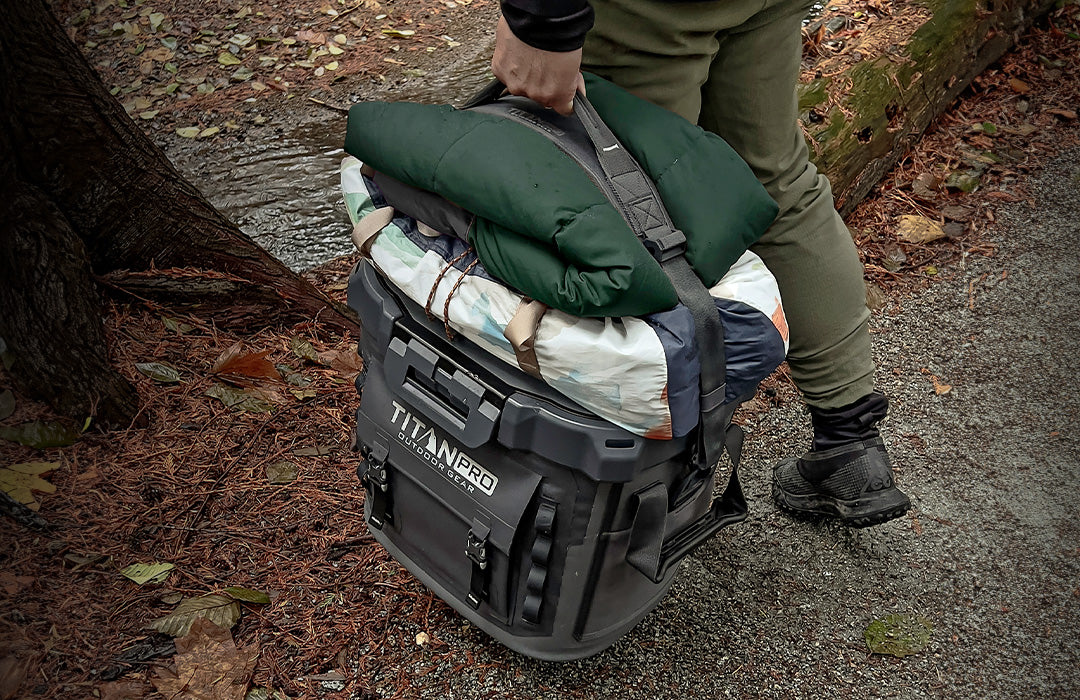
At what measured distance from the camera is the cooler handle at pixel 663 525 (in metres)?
1.81

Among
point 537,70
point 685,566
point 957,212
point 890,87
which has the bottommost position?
point 685,566

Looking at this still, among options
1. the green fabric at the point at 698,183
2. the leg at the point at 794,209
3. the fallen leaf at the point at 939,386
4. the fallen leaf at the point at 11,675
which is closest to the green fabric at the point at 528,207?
the green fabric at the point at 698,183

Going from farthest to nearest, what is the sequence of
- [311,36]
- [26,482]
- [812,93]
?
1. [311,36]
2. [812,93]
3. [26,482]

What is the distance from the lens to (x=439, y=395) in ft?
6.07

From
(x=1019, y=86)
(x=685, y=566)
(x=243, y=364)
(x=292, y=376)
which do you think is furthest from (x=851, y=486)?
(x=1019, y=86)

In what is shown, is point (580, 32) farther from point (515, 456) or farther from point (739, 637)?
point (739, 637)

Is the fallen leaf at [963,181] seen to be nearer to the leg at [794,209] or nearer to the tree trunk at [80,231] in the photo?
the leg at [794,209]

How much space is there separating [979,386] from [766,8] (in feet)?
5.36

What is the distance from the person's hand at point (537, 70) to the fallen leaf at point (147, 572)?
4.79 feet

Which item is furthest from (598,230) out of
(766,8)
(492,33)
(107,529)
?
(492,33)

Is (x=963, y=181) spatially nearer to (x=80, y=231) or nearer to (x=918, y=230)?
(x=918, y=230)

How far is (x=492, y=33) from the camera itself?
5246 millimetres

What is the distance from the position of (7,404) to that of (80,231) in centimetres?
57

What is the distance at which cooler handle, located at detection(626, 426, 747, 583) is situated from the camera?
1814mm
